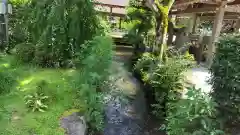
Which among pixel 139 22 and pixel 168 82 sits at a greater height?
pixel 139 22

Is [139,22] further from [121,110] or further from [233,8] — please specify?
[121,110]

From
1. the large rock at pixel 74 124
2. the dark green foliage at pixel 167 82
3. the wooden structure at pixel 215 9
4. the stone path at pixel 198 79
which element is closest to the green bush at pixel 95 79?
the large rock at pixel 74 124

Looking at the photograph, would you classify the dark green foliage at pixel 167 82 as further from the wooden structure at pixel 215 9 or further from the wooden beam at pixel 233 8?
the wooden beam at pixel 233 8

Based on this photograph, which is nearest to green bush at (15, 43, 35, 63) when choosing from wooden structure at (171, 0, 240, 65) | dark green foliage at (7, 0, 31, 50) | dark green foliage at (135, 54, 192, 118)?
dark green foliage at (7, 0, 31, 50)

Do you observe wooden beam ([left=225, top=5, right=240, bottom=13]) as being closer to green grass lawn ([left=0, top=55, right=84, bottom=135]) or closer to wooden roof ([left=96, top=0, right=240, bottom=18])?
wooden roof ([left=96, top=0, right=240, bottom=18])

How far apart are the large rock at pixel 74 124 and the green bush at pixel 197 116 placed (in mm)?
1575

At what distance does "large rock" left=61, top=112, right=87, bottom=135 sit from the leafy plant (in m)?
0.48

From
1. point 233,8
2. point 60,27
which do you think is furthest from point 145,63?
point 233,8

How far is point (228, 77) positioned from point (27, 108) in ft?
11.8

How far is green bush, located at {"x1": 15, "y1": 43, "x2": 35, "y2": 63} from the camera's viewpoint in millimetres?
7215

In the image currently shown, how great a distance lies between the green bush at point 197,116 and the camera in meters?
3.82

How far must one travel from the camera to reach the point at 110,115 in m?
5.94

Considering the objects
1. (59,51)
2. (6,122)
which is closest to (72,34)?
(59,51)

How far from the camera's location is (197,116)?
3828 mm
